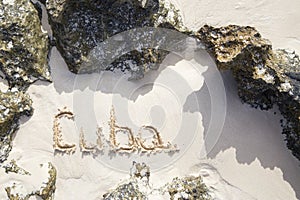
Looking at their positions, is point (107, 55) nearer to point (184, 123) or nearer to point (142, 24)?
point (142, 24)

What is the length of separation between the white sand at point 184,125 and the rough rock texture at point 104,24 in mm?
210

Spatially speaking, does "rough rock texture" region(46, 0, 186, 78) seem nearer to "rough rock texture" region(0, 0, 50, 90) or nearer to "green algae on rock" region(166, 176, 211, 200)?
"rough rock texture" region(0, 0, 50, 90)

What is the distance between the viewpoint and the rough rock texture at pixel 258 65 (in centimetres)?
570

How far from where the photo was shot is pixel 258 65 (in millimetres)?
5730

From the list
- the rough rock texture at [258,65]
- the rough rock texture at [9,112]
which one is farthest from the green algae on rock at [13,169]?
the rough rock texture at [258,65]

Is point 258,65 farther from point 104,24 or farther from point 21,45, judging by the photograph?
point 21,45

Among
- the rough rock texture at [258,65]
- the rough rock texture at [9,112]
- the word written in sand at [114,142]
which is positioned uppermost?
the rough rock texture at [258,65]

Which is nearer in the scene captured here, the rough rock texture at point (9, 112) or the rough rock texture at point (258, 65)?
the rough rock texture at point (258, 65)

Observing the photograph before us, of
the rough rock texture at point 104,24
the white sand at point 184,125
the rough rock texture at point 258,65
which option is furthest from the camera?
the white sand at point 184,125

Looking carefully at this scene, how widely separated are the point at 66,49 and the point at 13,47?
702mm

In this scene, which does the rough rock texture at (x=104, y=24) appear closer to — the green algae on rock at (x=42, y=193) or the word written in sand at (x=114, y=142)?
the word written in sand at (x=114, y=142)

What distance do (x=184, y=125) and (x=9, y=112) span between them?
2404 millimetres

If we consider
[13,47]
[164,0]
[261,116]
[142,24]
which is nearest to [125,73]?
[142,24]

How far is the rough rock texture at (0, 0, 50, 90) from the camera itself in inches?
235
